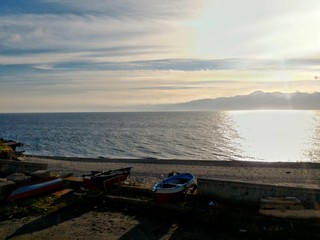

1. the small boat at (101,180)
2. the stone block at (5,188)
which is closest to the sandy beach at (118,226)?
the small boat at (101,180)

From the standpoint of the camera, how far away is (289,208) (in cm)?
1480

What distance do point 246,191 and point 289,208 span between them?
2187 millimetres

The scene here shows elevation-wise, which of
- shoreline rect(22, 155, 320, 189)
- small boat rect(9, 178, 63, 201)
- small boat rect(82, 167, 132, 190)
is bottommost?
shoreline rect(22, 155, 320, 189)

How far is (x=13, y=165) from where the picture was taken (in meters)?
23.0

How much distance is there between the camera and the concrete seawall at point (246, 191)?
1547 centimetres

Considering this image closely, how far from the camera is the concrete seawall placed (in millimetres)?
15469

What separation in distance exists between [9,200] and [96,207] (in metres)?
4.53

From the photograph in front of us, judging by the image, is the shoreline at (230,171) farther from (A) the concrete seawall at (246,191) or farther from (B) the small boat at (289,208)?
(B) the small boat at (289,208)

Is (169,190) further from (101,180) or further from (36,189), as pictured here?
(36,189)

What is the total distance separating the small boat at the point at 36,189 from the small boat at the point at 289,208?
36.8ft

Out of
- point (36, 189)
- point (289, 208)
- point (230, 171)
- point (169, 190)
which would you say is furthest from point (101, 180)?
point (230, 171)

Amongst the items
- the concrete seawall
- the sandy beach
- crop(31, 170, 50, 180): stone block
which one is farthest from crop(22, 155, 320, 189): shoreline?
the concrete seawall

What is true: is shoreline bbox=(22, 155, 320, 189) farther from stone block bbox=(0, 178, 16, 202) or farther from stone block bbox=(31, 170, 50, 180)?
stone block bbox=(0, 178, 16, 202)

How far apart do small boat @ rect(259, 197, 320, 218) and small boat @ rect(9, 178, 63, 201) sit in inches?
441
